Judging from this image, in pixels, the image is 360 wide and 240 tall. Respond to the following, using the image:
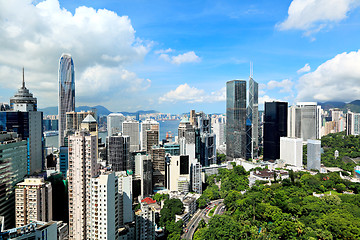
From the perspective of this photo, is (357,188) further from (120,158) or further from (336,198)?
(120,158)

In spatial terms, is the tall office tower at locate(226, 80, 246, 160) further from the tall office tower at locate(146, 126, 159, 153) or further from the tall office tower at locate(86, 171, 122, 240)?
the tall office tower at locate(86, 171, 122, 240)

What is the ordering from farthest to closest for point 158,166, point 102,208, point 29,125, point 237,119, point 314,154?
point 237,119, point 314,154, point 158,166, point 29,125, point 102,208

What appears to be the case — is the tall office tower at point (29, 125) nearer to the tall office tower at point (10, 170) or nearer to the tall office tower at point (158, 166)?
Result: the tall office tower at point (10, 170)

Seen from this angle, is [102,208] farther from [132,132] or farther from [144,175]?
[132,132]

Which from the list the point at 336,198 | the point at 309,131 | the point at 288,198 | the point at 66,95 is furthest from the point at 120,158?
the point at 309,131

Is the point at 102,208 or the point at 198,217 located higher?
the point at 102,208

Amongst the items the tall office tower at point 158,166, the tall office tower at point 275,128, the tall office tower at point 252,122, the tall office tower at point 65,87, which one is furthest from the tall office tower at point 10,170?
the tall office tower at point 275,128

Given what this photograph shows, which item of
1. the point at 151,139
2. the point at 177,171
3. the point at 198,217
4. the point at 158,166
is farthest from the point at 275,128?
the point at 198,217
